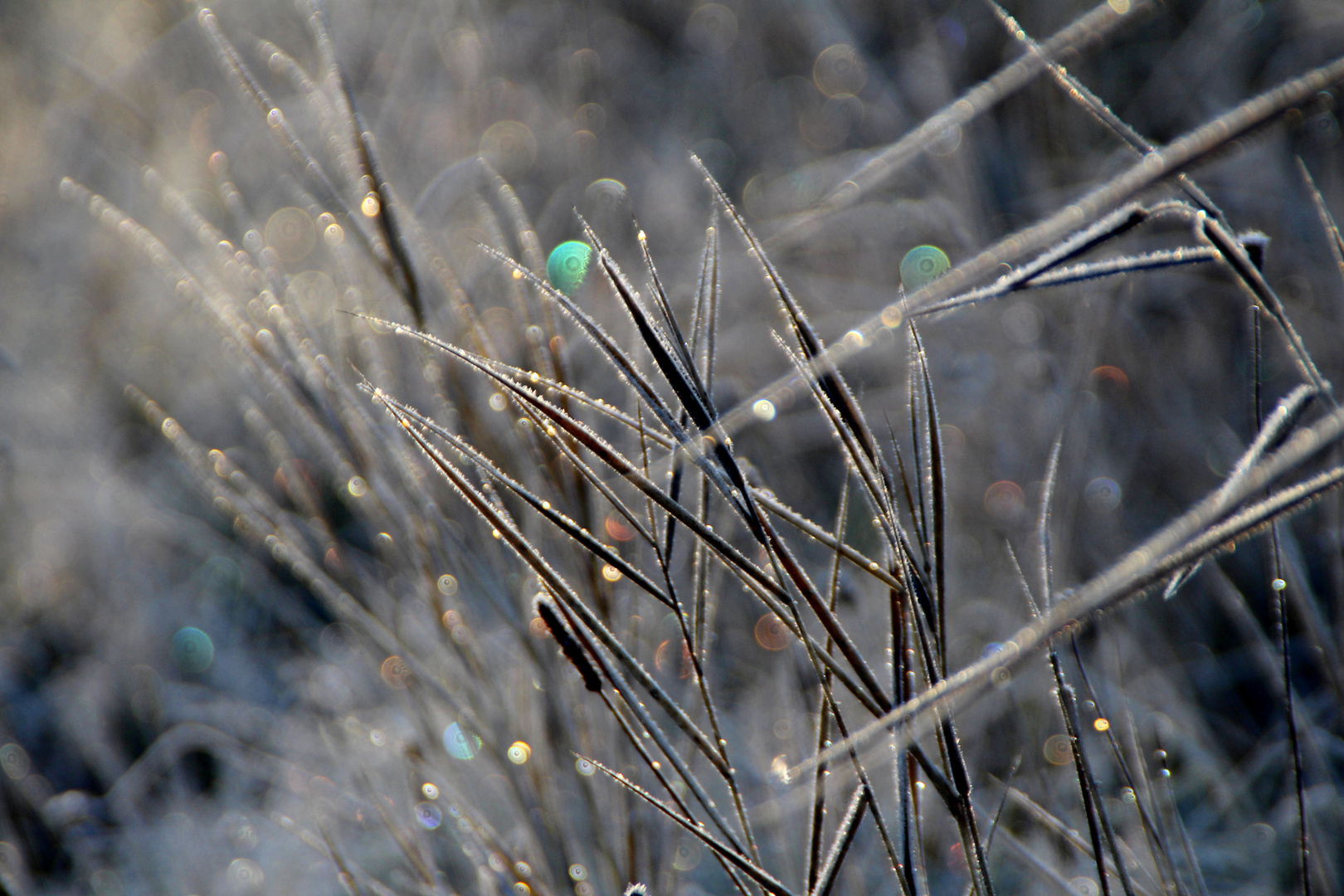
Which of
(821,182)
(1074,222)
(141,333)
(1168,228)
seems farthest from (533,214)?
(1074,222)

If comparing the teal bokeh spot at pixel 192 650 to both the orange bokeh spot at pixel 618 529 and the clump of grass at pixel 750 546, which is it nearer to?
the clump of grass at pixel 750 546

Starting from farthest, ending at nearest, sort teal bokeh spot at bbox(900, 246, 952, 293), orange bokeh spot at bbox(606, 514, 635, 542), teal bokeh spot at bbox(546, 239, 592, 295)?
teal bokeh spot at bbox(900, 246, 952, 293)
teal bokeh spot at bbox(546, 239, 592, 295)
orange bokeh spot at bbox(606, 514, 635, 542)

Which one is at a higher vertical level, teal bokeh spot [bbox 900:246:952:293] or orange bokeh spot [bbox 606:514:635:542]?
teal bokeh spot [bbox 900:246:952:293]

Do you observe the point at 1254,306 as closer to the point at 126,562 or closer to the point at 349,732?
the point at 349,732

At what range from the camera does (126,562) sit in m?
1.59

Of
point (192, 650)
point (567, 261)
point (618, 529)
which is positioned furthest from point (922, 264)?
point (192, 650)

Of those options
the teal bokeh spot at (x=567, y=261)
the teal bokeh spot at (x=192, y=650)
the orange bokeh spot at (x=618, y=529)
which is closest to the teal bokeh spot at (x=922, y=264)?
the teal bokeh spot at (x=567, y=261)

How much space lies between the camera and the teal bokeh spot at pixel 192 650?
60.4 inches

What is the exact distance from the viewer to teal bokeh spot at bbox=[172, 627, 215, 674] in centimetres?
153

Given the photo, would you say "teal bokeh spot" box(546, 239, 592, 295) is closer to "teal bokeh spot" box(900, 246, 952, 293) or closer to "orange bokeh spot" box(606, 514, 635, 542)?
"orange bokeh spot" box(606, 514, 635, 542)

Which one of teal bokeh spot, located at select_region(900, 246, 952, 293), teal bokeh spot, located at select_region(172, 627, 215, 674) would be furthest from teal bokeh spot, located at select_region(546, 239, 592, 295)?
teal bokeh spot, located at select_region(172, 627, 215, 674)

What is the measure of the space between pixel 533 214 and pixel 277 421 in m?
0.76

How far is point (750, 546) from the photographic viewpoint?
1194 millimetres

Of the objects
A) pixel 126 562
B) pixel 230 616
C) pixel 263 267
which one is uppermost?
pixel 263 267
